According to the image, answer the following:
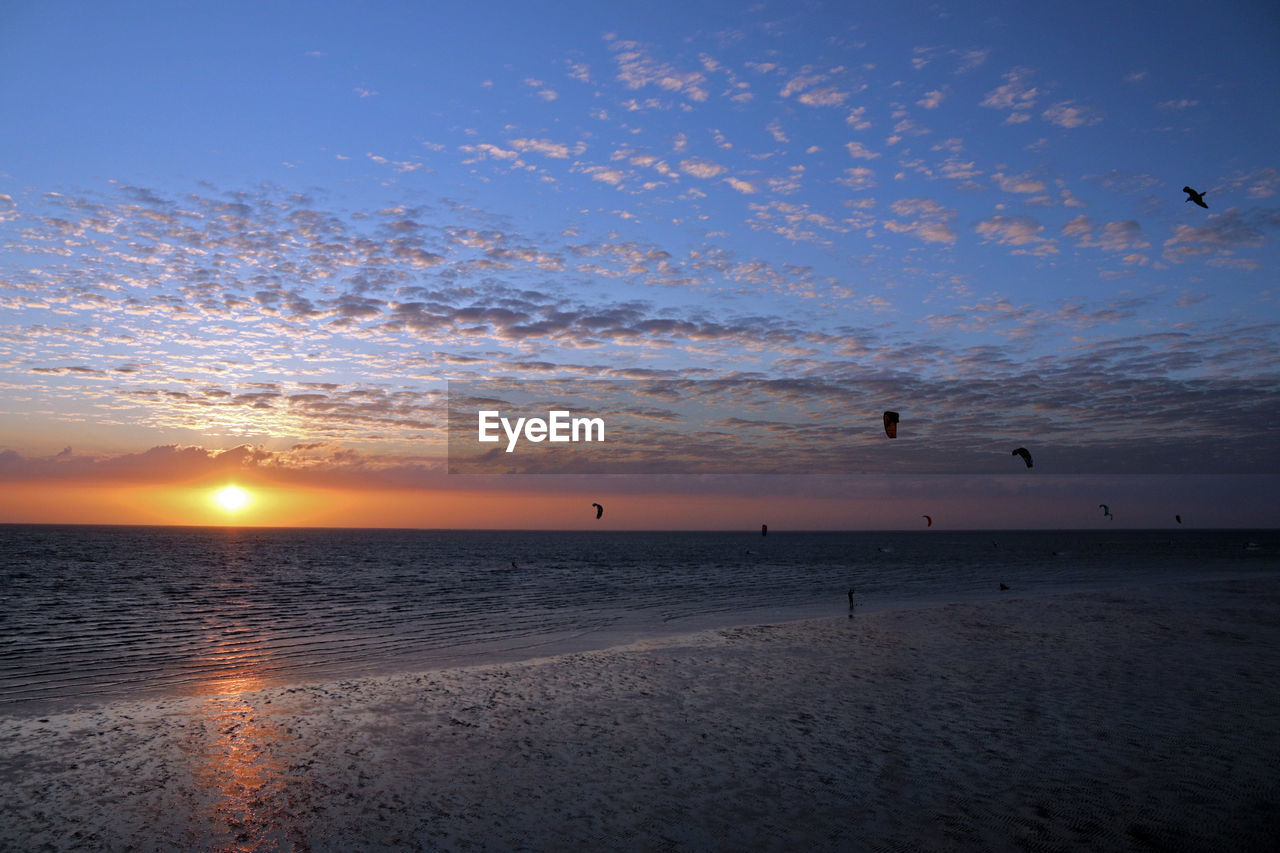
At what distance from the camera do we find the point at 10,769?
1284 cm

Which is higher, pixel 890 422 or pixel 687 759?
pixel 890 422

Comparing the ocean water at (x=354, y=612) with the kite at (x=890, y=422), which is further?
the kite at (x=890, y=422)

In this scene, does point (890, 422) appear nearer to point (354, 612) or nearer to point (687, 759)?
point (687, 759)

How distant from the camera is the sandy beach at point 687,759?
403 inches

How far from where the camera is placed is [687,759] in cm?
1338

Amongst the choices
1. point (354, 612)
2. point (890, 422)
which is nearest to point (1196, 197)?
point (890, 422)

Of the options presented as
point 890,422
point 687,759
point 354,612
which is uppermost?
point 890,422

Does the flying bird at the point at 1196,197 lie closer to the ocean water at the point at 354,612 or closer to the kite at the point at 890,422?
the kite at the point at 890,422

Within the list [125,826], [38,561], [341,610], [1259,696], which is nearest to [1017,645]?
[1259,696]

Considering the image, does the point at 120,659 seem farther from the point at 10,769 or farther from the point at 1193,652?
the point at 1193,652

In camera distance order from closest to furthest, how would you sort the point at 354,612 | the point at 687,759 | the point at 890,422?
the point at 687,759 < the point at 890,422 < the point at 354,612

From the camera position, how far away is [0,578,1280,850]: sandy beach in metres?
10.2

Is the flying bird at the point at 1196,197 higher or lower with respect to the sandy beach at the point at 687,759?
higher

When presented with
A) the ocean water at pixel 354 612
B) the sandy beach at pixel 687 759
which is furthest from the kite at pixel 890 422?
the ocean water at pixel 354 612
